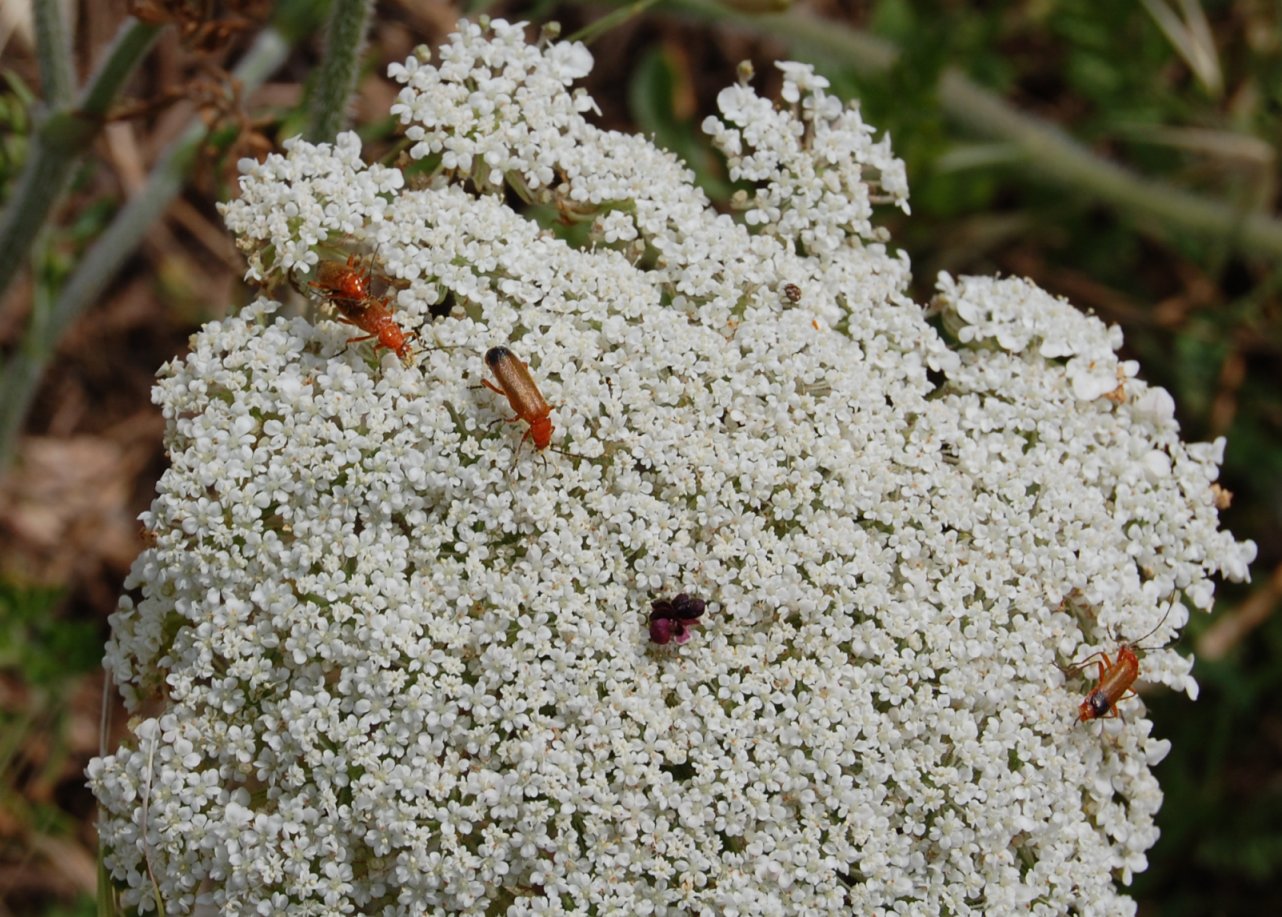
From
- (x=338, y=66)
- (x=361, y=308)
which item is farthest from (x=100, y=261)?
(x=361, y=308)

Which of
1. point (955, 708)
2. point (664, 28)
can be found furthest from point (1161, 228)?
point (955, 708)

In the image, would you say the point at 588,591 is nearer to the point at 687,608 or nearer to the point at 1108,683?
the point at 687,608

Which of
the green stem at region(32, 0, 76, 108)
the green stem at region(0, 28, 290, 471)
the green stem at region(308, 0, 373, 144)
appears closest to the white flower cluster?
the green stem at region(308, 0, 373, 144)

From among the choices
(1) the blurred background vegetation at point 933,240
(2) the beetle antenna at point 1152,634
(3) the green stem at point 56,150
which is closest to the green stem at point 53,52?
(3) the green stem at point 56,150

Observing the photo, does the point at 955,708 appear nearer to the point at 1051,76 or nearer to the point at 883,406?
the point at 883,406

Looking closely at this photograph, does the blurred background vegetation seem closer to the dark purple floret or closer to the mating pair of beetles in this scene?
the mating pair of beetles

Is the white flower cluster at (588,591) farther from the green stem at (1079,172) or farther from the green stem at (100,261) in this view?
the green stem at (1079,172)
